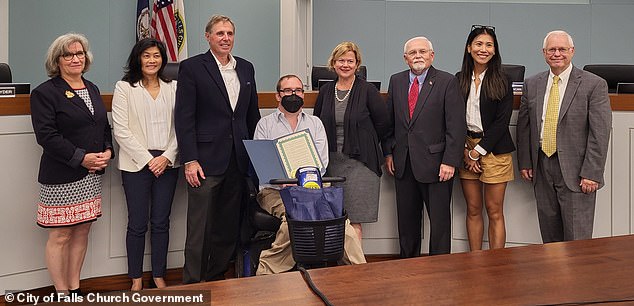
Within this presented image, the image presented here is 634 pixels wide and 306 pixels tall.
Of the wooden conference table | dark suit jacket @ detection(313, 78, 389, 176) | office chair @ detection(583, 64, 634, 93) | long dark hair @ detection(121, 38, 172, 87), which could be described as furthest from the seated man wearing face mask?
office chair @ detection(583, 64, 634, 93)

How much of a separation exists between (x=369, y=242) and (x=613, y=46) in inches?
187

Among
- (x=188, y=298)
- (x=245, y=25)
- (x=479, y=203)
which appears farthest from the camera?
(x=245, y=25)

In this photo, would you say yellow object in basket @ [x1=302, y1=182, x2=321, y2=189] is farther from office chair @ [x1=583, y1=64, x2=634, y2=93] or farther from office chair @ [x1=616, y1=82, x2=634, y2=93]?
office chair @ [x1=583, y1=64, x2=634, y2=93]

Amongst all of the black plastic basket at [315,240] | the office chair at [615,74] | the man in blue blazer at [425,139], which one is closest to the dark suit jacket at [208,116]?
the black plastic basket at [315,240]

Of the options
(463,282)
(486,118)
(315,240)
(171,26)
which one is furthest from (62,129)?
(171,26)

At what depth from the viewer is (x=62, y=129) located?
3.58 meters

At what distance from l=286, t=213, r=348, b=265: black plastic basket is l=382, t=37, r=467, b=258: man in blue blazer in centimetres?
93

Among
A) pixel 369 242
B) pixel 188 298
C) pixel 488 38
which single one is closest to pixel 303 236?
pixel 369 242

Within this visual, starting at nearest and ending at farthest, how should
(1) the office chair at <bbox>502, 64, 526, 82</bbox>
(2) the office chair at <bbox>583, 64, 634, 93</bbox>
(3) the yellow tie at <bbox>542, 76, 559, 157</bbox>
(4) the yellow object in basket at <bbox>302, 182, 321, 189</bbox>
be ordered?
(4) the yellow object in basket at <bbox>302, 182, 321, 189</bbox>
(3) the yellow tie at <bbox>542, 76, 559, 157</bbox>
(2) the office chair at <bbox>583, 64, 634, 93</bbox>
(1) the office chair at <bbox>502, 64, 526, 82</bbox>

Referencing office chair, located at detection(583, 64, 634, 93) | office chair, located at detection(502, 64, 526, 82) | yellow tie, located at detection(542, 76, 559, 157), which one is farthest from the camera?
office chair, located at detection(502, 64, 526, 82)

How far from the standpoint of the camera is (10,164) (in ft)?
12.0

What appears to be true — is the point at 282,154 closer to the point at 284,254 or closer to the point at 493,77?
the point at 284,254

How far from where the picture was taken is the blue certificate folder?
3736 mm

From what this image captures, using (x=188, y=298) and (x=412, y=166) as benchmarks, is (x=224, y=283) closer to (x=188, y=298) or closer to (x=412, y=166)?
(x=188, y=298)
